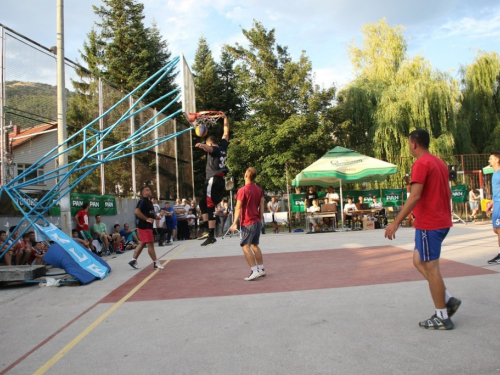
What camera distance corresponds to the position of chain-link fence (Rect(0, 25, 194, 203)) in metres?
11.1

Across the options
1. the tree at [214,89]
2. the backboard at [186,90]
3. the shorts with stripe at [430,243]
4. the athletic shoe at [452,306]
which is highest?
the tree at [214,89]

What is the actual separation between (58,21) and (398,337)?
1109 centimetres

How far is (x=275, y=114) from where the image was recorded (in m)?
30.7

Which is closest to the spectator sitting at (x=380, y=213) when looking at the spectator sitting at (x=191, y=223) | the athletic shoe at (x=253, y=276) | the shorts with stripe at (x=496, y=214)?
the spectator sitting at (x=191, y=223)

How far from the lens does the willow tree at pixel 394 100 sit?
24766 mm

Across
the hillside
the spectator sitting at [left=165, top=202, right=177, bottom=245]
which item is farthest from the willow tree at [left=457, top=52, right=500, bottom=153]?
the hillside

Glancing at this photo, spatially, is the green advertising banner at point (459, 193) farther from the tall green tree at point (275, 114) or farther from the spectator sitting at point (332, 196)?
the tall green tree at point (275, 114)

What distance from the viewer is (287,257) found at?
33.3 feet

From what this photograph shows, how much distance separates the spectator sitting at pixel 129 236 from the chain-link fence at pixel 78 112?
159 cm

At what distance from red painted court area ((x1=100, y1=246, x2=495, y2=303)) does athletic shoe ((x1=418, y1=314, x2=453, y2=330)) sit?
224 cm

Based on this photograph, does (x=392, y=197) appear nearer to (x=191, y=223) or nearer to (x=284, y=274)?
(x=191, y=223)

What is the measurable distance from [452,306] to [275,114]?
27.2m

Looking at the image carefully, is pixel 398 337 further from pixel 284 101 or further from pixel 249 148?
pixel 284 101

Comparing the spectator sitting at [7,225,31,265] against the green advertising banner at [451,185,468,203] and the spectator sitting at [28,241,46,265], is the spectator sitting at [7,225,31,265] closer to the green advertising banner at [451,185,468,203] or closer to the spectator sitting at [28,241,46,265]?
the spectator sitting at [28,241,46,265]
